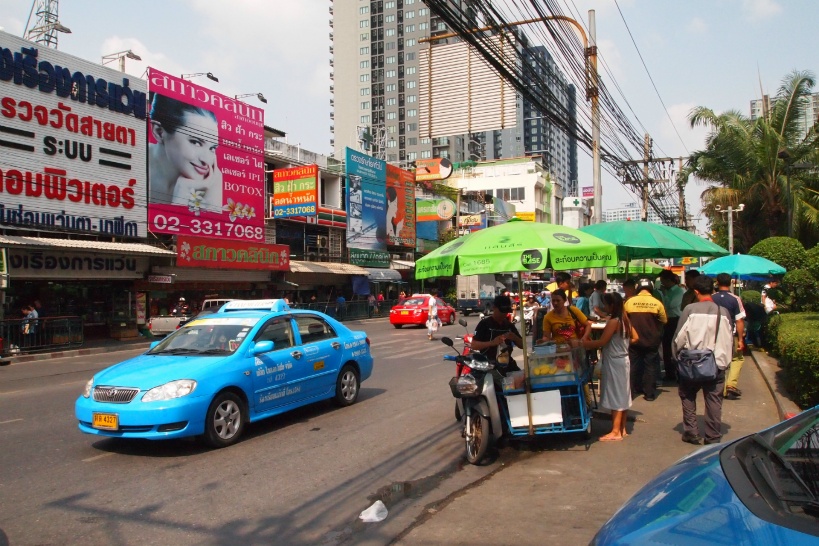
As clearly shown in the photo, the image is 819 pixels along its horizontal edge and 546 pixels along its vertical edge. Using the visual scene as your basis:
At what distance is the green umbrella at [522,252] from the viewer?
249 inches

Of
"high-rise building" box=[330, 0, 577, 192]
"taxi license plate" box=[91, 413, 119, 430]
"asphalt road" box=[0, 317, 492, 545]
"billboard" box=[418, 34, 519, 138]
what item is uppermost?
"high-rise building" box=[330, 0, 577, 192]

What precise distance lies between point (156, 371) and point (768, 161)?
24.9 metres

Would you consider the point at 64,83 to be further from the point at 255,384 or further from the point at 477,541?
the point at 477,541

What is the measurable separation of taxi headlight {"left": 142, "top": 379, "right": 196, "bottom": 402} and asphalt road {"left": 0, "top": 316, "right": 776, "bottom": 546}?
687mm

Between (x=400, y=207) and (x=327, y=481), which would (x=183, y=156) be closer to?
(x=400, y=207)

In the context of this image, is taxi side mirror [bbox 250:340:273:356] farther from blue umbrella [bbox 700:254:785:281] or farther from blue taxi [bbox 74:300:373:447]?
blue umbrella [bbox 700:254:785:281]

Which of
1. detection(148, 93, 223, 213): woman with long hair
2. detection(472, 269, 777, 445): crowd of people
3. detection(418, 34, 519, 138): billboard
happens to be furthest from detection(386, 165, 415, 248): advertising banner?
detection(472, 269, 777, 445): crowd of people

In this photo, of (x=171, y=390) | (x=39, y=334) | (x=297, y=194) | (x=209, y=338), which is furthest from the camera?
(x=297, y=194)

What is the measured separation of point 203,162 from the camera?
26984 mm

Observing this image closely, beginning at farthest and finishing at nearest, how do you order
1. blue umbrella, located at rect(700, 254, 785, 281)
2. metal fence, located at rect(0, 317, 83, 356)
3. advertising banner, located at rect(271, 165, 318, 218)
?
advertising banner, located at rect(271, 165, 318, 218) → metal fence, located at rect(0, 317, 83, 356) → blue umbrella, located at rect(700, 254, 785, 281)

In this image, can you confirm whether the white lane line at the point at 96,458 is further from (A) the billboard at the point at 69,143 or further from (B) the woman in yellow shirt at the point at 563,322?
(A) the billboard at the point at 69,143

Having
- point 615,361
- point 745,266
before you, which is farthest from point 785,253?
point 615,361

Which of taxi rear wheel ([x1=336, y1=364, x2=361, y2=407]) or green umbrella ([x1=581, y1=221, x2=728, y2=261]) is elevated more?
green umbrella ([x1=581, y1=221, x2=728, y2=261])

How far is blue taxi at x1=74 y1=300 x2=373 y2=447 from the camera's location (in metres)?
6.50
